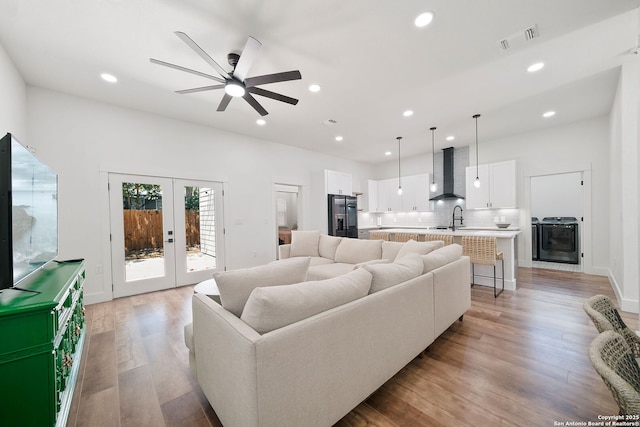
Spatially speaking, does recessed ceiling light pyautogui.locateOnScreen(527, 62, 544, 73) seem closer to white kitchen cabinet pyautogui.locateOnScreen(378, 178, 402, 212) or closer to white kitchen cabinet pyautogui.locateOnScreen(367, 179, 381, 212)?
white kitchen cabinet pyautogui.locateOnScreen(378, 178, 402, 212)

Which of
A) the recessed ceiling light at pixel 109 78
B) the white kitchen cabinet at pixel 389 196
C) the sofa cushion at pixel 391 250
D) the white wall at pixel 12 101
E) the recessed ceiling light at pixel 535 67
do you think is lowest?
the sofa cushion at pixel 391 250

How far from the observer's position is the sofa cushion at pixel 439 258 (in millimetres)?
2305

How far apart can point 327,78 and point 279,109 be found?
3.89ft

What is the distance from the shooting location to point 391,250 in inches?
141

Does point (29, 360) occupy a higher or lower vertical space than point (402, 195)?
lower

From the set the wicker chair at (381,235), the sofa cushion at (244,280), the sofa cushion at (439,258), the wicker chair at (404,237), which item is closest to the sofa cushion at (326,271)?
the sofa cushion at (439,258)

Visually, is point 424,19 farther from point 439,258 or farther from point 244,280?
point 244,280

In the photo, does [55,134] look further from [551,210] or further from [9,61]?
[551,210]

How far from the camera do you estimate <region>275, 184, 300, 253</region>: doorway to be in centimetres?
617

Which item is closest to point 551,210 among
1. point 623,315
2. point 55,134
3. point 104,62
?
point 623,315

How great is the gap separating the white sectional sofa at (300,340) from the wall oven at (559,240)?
6.24 meters

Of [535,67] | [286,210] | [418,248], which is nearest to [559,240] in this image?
[535,67]

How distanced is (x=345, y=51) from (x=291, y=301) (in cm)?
258

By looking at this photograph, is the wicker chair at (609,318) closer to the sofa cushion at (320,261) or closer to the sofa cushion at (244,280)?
the sofa cushion at (244,280)
